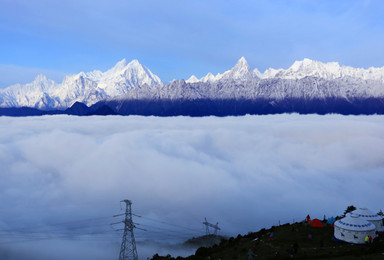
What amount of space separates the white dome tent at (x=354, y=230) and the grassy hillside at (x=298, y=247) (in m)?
2.61

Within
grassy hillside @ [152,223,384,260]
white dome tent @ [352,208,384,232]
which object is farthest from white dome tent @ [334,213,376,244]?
white dome tent @ [352,208,384,232]

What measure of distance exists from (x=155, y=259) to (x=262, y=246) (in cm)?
4481

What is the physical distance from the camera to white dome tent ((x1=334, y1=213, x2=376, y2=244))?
96688 millimetres

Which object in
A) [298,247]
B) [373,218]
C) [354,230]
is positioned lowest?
[298,247]

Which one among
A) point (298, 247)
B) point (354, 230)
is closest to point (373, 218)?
point (354, 230)

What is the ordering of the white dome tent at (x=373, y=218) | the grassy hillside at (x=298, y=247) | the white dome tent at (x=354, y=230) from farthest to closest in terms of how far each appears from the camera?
the white dome tent at (x=373, y=218) < the white dome tent at (x=354, y=230) < the grassy hillside at (x=298, y=247)

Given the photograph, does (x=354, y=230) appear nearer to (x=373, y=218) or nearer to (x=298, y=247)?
(x=373, y=218)

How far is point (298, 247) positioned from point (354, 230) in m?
17.5

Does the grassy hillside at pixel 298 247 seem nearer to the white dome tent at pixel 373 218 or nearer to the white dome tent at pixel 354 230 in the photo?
the white dome tent at pixel 354 230

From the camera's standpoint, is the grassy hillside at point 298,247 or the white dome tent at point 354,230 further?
the white dome tent at point 354,230

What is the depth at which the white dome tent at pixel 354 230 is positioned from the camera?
96.7 meters

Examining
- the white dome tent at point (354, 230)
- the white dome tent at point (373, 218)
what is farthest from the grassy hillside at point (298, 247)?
the white dome tent at point (373, 218)

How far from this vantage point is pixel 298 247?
93875 mm

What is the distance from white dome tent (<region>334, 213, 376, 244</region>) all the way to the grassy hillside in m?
2.61
